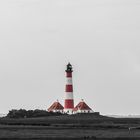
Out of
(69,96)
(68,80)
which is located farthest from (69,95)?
(68,80)

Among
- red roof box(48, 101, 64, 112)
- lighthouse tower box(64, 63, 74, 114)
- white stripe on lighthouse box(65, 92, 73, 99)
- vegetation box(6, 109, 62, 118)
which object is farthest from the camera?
vegetation box(6, 109, 62, 118)

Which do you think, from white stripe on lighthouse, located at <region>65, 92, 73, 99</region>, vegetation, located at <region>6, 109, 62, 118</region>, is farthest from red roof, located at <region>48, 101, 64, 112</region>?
white stripe on lighthouse, located at <region>65, 92, 73, 99</region>

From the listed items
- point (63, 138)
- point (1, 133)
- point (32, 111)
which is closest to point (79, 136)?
point (63, 138)

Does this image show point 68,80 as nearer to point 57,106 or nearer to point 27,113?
point 57,106

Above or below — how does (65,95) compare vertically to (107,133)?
above

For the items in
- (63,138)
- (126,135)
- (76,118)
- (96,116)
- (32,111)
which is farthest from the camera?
(32,111)

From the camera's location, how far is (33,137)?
58594mm

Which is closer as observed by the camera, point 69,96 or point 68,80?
point 69,96

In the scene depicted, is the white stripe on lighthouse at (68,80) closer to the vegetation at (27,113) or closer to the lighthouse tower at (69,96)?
the lighthouse tower at (69,96)

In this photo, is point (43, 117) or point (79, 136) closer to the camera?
point (79, 136)

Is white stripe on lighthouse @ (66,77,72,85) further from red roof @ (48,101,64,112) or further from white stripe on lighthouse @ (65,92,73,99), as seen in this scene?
red roof @ (48,101,64,112)

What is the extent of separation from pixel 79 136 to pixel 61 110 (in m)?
48.6

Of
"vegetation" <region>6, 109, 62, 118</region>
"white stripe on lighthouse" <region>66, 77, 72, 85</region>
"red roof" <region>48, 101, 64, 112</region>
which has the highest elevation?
"white stripe on lighthouse" <region>66, 77, 72, 85</region>

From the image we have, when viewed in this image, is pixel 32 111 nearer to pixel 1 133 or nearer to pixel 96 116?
pixel 96 116
